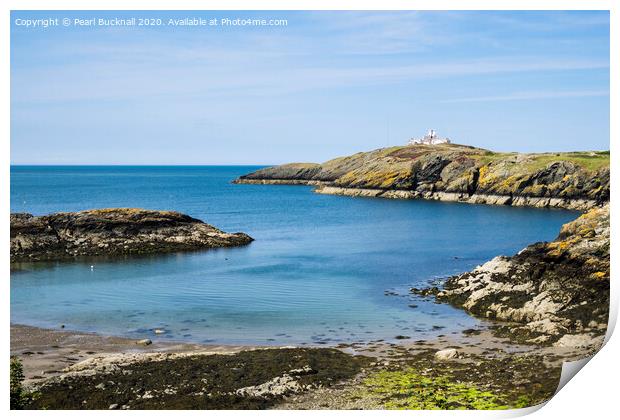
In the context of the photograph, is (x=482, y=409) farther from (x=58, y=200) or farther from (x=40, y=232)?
(x=58, y=200)

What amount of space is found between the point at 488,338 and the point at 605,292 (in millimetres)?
4606

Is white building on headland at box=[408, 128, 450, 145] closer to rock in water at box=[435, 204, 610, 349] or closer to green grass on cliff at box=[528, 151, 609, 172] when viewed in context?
green grass on cliff at box=[528, 151, 609, 172]

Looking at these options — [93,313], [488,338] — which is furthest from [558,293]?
[93,313]

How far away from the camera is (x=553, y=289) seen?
2538cm

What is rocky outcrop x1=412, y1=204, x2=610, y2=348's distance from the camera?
22438 millimetres

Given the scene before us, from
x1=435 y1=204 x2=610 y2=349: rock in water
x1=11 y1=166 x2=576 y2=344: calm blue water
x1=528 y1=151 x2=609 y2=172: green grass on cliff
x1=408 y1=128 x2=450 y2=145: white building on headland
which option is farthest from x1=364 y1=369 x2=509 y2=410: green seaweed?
x1=408 y1=128 x2=450 y2=145: white building on headland

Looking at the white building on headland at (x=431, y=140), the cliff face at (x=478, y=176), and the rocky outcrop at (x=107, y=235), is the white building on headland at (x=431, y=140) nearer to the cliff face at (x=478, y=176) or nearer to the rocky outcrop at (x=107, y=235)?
the cliff face at (x=478, y=176)

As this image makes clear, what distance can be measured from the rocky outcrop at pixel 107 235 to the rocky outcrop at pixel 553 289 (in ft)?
65.8

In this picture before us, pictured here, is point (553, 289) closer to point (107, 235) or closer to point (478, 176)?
point (107, 235)

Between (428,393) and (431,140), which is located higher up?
(431,140)

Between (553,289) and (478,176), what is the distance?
2610 inches

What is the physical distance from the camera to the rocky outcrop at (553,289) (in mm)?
22438

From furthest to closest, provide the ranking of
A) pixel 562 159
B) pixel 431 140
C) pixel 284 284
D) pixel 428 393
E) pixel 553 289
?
pixel 431 140 < pixel 562 159 < pixel 284 284 < pixel 553 289 < pixel 428 393

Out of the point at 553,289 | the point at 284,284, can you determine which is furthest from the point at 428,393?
the point at 284,284
